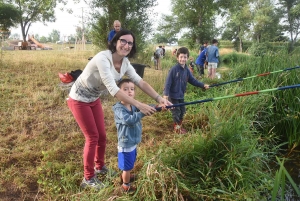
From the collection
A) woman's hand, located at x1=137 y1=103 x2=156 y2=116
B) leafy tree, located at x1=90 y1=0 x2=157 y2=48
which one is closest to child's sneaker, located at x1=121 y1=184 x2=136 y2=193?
woman's hand, located at x1=137 y1=103 x2=156 y2=116

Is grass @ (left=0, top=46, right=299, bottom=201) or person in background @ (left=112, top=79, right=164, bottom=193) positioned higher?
person in background @ (left=112, top=79, right=164, bottom=193)

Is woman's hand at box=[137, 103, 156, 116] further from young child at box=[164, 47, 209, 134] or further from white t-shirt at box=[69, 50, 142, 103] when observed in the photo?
young child at box=[164, 47, 209, 134]

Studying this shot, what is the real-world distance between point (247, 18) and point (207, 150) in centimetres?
3252

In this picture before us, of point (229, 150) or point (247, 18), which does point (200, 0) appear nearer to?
point (247, 18)

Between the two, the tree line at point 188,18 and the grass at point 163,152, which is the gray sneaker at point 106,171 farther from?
the tree line at point 188,18

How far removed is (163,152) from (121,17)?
284 inches

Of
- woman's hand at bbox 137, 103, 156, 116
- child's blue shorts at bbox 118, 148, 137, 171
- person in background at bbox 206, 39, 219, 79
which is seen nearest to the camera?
woman's hand at bbox 137, 103, 156, 116

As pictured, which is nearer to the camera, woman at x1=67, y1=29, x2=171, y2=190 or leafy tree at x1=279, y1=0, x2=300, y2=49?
woman at x1=67, y1=29, x2=171, y2=190

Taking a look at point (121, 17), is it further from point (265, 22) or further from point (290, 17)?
point (290, 17)

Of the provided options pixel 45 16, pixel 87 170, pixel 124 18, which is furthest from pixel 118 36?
pixel 45 16

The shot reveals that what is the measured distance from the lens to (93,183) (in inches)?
95.5

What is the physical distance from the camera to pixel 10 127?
382cm

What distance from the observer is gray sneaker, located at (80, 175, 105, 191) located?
2.39 m

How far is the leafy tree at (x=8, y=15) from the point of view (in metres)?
24.1
